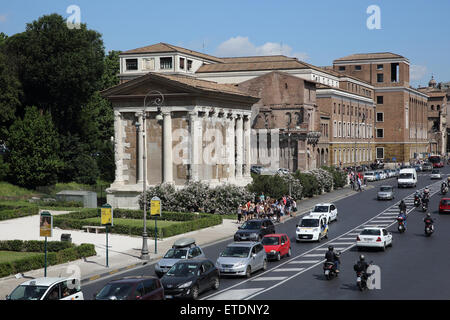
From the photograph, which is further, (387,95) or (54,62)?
(387,95)

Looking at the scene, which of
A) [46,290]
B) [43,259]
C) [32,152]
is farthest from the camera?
[32,152]

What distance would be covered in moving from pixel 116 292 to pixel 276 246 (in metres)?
15.4

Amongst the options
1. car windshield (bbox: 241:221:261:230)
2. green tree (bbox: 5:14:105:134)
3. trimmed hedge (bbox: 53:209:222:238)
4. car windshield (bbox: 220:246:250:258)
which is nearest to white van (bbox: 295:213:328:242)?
car windshield (bbox: 241:221:261:230)

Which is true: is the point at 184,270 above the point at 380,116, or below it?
below

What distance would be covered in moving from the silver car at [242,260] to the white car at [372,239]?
322 inches

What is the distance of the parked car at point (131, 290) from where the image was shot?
23125 mm

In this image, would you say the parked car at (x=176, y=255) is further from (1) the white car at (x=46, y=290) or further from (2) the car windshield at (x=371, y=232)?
(2) the car windshield at (x=371, y=232)

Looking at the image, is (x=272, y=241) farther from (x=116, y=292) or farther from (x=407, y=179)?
(x=407, y=179)

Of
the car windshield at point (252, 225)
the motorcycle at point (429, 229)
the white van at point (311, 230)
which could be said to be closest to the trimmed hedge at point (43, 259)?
the car windshield at point (252, 225)

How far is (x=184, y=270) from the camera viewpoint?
1118 inches

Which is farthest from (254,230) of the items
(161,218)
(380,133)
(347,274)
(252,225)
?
(380,133)

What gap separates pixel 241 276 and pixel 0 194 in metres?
51.3

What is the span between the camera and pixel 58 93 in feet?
278
